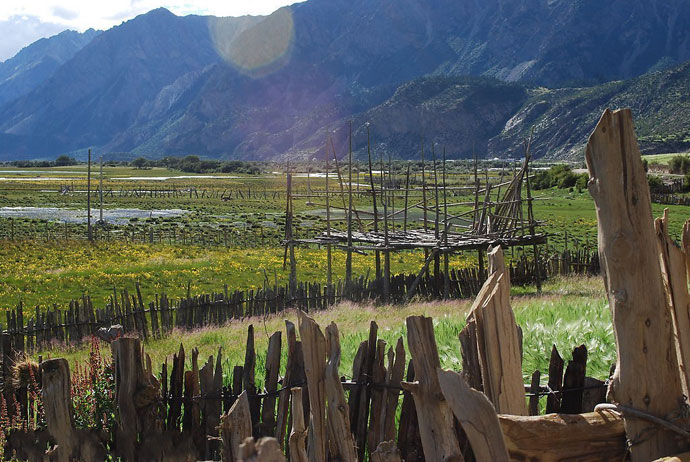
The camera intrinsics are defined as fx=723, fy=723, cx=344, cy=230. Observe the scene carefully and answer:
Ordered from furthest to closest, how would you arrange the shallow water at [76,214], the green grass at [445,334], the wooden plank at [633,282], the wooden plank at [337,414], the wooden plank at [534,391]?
the shallow water at [76,214], the green grass at [445,334], the wooden plank at [534,391], the wooden plank at [337,414], the wooden plank at [633,282]

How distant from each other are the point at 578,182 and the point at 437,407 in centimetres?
6534

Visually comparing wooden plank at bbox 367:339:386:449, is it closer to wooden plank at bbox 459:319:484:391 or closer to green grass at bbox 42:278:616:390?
wooden plank at bbox 459:319:484:391

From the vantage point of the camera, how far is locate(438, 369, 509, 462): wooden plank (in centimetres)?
309

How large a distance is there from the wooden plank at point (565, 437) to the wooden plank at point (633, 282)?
0.11 m

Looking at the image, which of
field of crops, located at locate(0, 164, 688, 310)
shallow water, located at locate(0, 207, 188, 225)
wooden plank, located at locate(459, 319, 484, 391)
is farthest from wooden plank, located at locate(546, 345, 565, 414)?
shallow water, located at locate(0, 207, 188, 225)

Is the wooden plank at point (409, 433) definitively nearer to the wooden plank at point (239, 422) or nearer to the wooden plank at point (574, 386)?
the wooden plank at point (574, 386)

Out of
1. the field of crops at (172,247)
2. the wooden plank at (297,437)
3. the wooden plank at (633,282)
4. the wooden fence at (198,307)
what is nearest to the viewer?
the wooden plank at (297,437)

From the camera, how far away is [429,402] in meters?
3.62

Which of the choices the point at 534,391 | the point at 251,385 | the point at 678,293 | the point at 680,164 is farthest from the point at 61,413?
the point at 680,164

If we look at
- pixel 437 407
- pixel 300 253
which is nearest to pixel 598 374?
pixel 437 407

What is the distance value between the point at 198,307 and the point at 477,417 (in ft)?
37.6

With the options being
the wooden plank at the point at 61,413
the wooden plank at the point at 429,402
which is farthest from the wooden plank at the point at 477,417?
the wooden plank at the point at 61,413

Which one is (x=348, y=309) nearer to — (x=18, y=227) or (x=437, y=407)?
(x=437, y=407)

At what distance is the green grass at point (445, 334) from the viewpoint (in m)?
6.65
